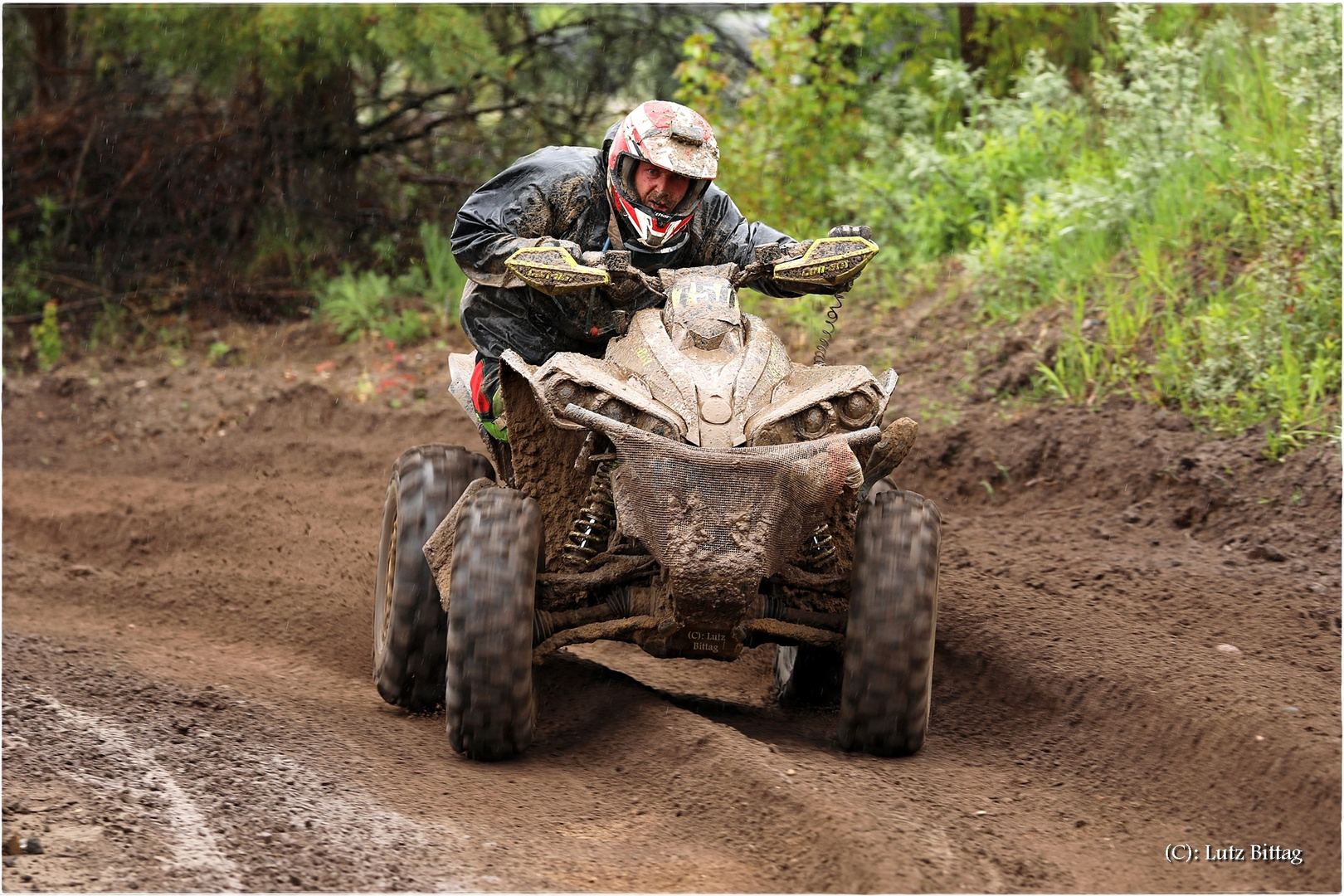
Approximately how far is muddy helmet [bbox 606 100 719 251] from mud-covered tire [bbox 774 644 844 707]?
5.64 ft

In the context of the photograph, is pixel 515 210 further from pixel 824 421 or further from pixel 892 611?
pixel 892 611

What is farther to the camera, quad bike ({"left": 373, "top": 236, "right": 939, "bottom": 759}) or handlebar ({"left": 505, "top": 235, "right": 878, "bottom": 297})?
handlebar ({"left": 505, "top": 235, "right": 878, "bottom": 297})

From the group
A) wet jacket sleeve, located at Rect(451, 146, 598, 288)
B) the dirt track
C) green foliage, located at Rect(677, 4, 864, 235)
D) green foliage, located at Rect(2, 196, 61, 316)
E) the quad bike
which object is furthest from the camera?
green foliage, located at Rect(2, 196, 61, 316)

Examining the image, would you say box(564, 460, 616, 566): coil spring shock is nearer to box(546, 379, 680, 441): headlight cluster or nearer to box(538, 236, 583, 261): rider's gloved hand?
box(546, 379, 680, 441): headlight cluster

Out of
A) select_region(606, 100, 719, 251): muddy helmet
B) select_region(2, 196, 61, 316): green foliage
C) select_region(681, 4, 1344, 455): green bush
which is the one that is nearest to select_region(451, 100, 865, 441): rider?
select_region(606, 100, 719, 251): muddy helmet

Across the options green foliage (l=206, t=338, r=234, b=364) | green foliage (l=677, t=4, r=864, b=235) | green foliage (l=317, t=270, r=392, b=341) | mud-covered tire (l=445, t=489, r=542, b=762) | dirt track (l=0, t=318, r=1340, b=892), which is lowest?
dirt track (l=0, t=318, r=1340, b=892)

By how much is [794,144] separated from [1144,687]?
7054mm

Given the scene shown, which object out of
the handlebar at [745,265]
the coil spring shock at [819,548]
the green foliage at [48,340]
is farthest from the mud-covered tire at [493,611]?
the green foliage at [48,340]

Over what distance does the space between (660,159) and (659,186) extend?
171 millimetres

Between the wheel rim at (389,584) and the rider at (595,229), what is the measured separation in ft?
1.84

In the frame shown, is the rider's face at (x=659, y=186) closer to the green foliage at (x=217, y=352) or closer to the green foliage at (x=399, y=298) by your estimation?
the green foliage at (x=399, y=298)

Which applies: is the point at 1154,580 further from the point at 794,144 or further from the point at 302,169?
the point at 302,169

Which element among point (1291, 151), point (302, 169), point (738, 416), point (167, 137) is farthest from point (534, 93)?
point (738, 416)

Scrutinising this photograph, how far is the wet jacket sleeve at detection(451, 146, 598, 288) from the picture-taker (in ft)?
17.0
